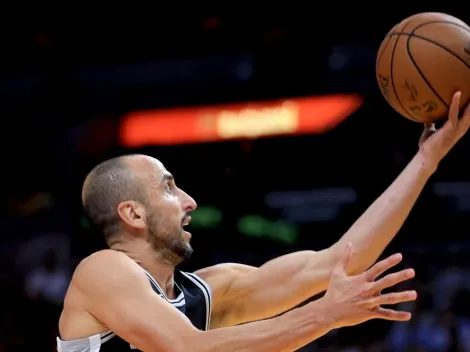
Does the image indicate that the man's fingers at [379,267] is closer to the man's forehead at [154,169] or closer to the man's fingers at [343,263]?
the man's fingers at [343,263]

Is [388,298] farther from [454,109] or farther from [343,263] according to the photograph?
[454,109]

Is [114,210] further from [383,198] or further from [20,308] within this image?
[20,308]

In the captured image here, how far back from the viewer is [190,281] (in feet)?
10.3

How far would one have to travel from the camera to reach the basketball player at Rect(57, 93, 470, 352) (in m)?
2.43

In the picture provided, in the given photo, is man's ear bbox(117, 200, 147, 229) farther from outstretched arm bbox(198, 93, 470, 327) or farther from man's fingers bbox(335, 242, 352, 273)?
man's fingers bbox(335, 242, 352, 273)

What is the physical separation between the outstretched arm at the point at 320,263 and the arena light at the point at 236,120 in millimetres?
5834

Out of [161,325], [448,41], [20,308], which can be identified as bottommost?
[20,308]

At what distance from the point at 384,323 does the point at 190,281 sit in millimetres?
4625

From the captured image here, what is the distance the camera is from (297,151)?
9219 millimetres

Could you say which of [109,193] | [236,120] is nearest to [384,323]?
[236,120]

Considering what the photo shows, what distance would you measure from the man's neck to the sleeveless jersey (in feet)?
0.25

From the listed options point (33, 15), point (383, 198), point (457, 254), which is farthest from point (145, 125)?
→ point (383, 198)

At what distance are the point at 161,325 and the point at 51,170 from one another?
26.6 feet

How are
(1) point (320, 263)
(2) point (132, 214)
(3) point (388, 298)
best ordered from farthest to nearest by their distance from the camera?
(1) point (320, 263) < (2) point (132, 214) < (3) point (388, 298)
